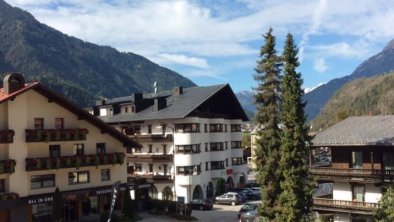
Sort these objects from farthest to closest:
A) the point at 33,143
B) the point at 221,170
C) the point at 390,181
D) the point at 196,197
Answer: the point at 221,170, the point at 196,197, the point at 33,143, the point at 390,181

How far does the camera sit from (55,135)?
44625mm

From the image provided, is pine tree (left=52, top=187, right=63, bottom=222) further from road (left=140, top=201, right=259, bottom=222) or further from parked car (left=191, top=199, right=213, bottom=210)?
parked car (left=191, top=199, right=213, bottom=210)

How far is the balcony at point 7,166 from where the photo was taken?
132 ft

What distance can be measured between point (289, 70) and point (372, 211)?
12866mm

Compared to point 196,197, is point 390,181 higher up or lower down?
higher up

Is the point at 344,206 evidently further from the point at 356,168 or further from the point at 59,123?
the point at 59,123

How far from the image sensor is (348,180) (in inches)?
1602

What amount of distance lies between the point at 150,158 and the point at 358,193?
101ft

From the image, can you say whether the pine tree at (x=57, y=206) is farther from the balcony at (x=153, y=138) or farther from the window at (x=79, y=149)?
the balcony at (x=153, y=138)

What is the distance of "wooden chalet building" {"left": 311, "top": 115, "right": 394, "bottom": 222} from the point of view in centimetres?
3900

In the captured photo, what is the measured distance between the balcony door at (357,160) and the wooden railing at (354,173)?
3.20ft

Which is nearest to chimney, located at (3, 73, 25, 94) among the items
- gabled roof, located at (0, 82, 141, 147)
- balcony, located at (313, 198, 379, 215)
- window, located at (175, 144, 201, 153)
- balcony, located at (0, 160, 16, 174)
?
gabled roof, located at (0, 82, 141, 147)

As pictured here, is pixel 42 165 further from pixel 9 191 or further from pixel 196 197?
pixel 196 197

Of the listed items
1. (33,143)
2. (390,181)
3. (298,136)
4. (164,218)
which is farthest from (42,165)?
(390,181)
